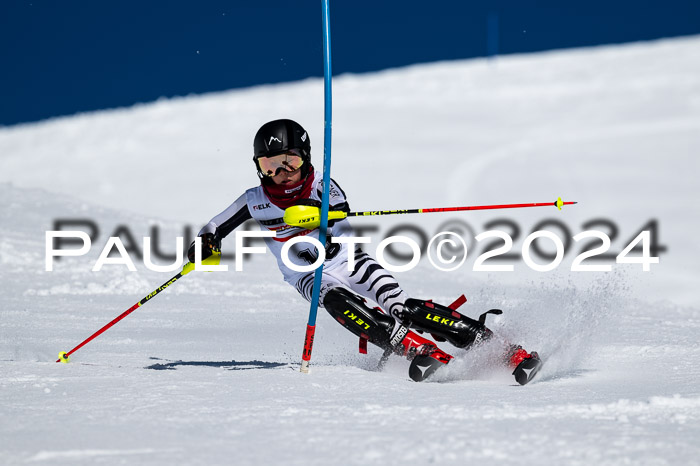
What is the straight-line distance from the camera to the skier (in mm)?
3926

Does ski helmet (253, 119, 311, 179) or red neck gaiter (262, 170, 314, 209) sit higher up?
ski helmet (253, 119, 311, 179)

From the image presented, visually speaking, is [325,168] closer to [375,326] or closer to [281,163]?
[281,163]

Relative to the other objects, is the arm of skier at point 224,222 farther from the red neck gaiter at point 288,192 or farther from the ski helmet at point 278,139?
the ski helmet at point 278,139

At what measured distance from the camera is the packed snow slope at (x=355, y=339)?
8.20 feet

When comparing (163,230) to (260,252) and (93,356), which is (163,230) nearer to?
(260,252)

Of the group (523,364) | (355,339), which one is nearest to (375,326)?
(523,364)

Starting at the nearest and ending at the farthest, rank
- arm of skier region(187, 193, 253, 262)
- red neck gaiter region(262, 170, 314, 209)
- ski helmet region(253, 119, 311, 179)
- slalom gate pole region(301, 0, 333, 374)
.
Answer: slalom gate pole region(301, 0, 333, 374) < ski helmet region(253, 119, 311, 179) < red neck gaiter region(262, 170, 314, 209) < arm of skier region(187, 193, 253, 262)

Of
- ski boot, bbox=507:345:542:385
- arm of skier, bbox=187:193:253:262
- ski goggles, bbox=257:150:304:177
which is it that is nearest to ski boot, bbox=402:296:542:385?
ski boot, bbox=507:345:542:385

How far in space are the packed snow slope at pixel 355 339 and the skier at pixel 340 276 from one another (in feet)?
0.44

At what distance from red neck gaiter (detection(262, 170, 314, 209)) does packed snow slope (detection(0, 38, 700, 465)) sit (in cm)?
80

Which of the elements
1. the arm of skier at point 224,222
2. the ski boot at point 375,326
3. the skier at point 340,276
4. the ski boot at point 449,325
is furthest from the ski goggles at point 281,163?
the ski boot at point 449,325

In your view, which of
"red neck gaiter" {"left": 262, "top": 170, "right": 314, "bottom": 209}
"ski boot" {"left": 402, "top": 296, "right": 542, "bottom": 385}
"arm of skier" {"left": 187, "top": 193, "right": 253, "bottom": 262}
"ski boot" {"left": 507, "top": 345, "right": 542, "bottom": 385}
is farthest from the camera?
"arm of skier" {"left": 187, "top": 193, "right": 253, "bottom": 262}

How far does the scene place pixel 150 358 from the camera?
4562 mm

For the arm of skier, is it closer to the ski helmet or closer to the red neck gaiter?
the red neck gaiter
